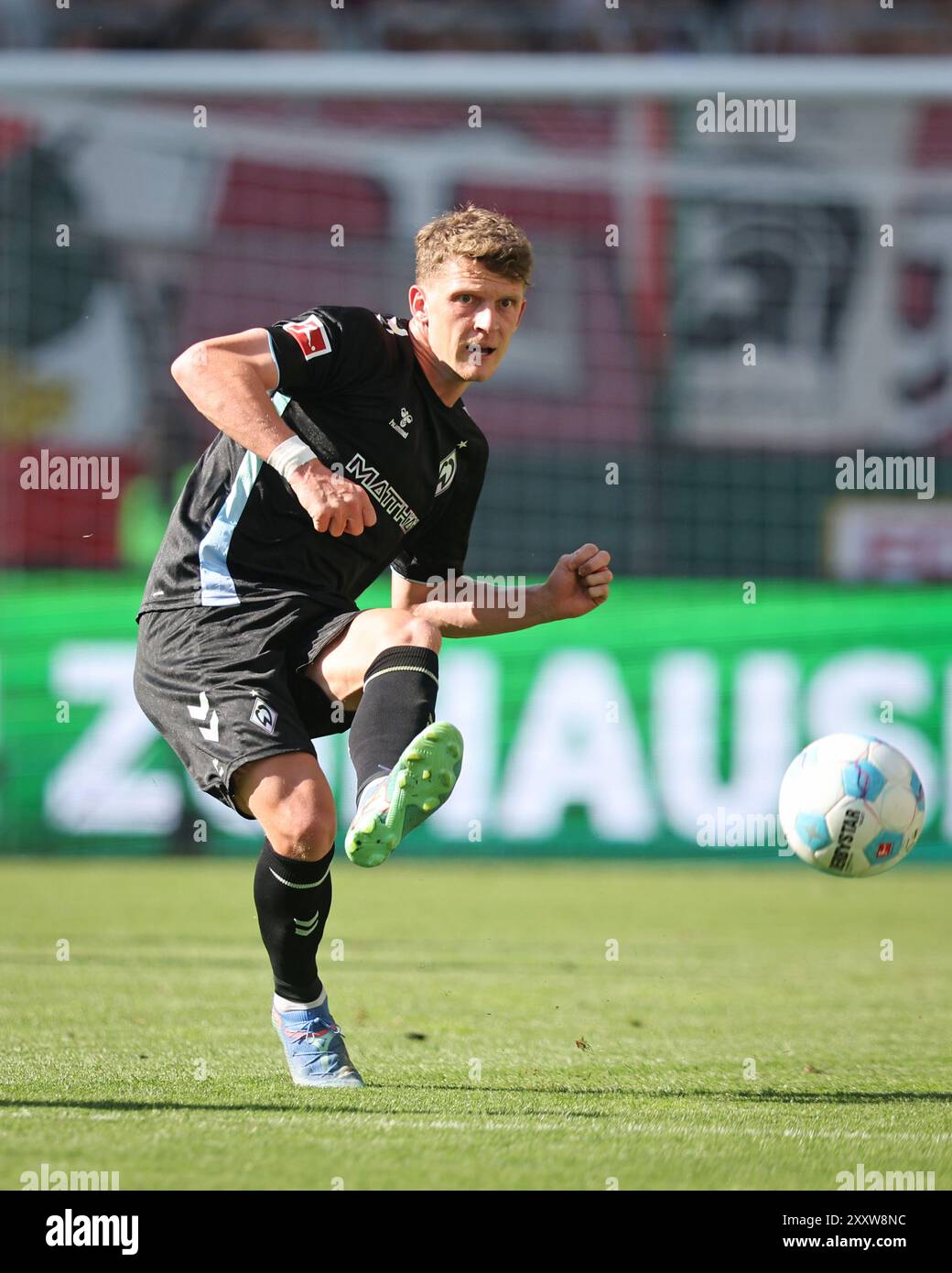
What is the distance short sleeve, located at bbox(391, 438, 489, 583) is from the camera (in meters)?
4.86

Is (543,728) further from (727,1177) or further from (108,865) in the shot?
(727,1177)

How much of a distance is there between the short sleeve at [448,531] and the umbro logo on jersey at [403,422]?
0.89 ft

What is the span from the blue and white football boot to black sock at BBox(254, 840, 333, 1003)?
5 cm

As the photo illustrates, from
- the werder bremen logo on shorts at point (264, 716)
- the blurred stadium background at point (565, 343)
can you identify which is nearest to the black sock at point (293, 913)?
the werder bremen logo on shorts at point (264, 716)

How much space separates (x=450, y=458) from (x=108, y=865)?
856cm

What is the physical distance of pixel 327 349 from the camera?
4.39 metres

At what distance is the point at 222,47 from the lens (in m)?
17.0

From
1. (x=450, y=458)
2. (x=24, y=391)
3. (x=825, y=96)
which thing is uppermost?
(x=825, y=96)

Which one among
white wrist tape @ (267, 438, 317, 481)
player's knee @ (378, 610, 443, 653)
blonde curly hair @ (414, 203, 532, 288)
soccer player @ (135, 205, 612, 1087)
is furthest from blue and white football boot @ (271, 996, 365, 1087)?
blonde curly hair @ (414, 203, 532, 288)

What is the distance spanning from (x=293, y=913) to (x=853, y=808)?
160 centimetres

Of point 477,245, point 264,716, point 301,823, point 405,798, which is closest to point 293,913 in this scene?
point 301,823

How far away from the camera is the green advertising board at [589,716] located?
12.8 m

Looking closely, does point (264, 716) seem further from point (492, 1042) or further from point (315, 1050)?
point (492, 1042)

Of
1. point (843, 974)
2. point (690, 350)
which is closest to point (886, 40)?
point (690, 350)
